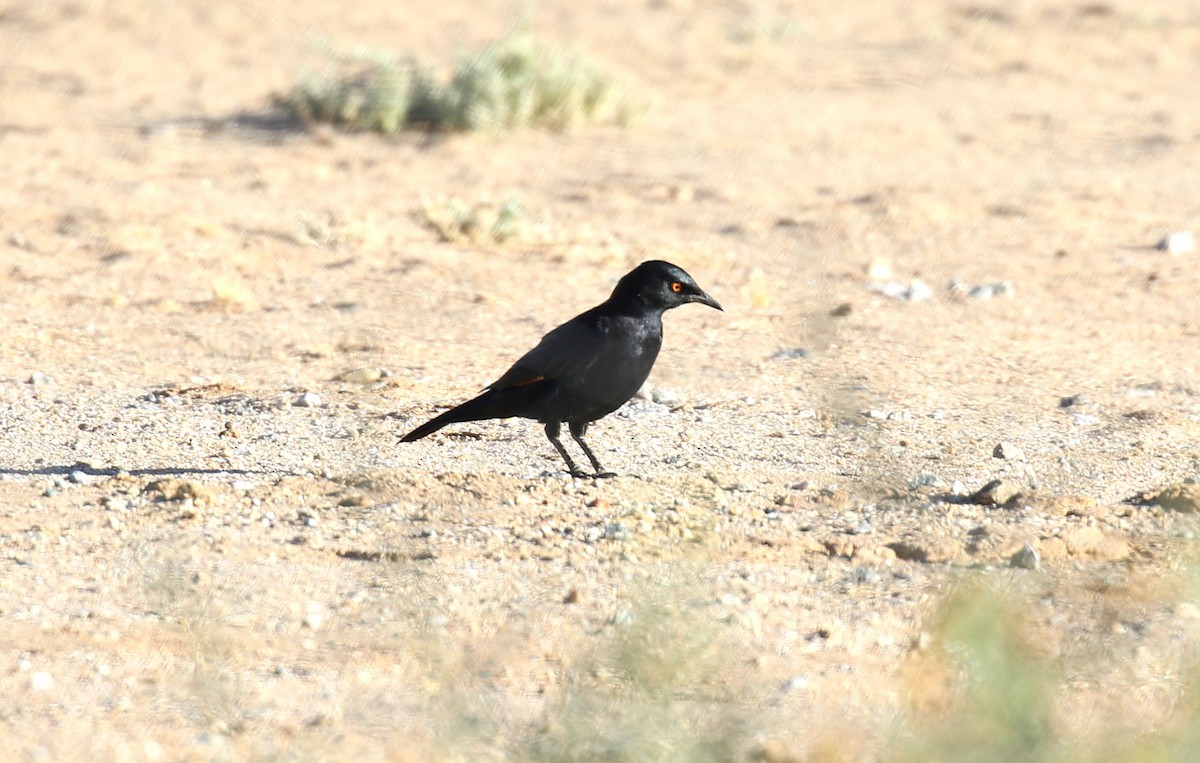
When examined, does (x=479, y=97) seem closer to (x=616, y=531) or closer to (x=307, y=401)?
(x=307, y=401)

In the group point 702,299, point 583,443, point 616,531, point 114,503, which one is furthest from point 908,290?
point 114,503

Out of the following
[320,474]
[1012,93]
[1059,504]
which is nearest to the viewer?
[1059,504]

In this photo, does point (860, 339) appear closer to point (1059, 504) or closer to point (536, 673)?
point (1059, 504)

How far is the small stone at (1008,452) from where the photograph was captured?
20.0ft

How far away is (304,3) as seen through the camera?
1644cm

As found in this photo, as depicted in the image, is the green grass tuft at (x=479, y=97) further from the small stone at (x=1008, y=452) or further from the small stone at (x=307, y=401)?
the small stone at (x=1008, y=452)

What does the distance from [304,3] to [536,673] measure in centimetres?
1346

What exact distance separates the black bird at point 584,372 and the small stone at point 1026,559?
59.2 inches

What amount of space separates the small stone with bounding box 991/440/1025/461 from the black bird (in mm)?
1294

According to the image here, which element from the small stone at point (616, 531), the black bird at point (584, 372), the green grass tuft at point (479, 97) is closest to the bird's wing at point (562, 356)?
the black bird at point (584, 372)

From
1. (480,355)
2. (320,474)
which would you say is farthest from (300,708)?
(480,355)

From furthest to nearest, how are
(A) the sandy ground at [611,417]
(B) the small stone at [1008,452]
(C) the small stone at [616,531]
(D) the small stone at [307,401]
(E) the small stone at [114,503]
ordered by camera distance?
1. (D) the small stone at [307,401]
2. (B) the small stone at [1008,452]
3. (E) the small stone at [114,503]
4. (C) the small stone at [616,531]
5. (A) the sandy ground at [611,417]

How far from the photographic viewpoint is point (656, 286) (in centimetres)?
600

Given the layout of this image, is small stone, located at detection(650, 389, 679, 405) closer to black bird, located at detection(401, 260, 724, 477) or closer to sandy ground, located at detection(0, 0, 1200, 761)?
sandy ground, located at detection(0, 0, 1200, 761)
